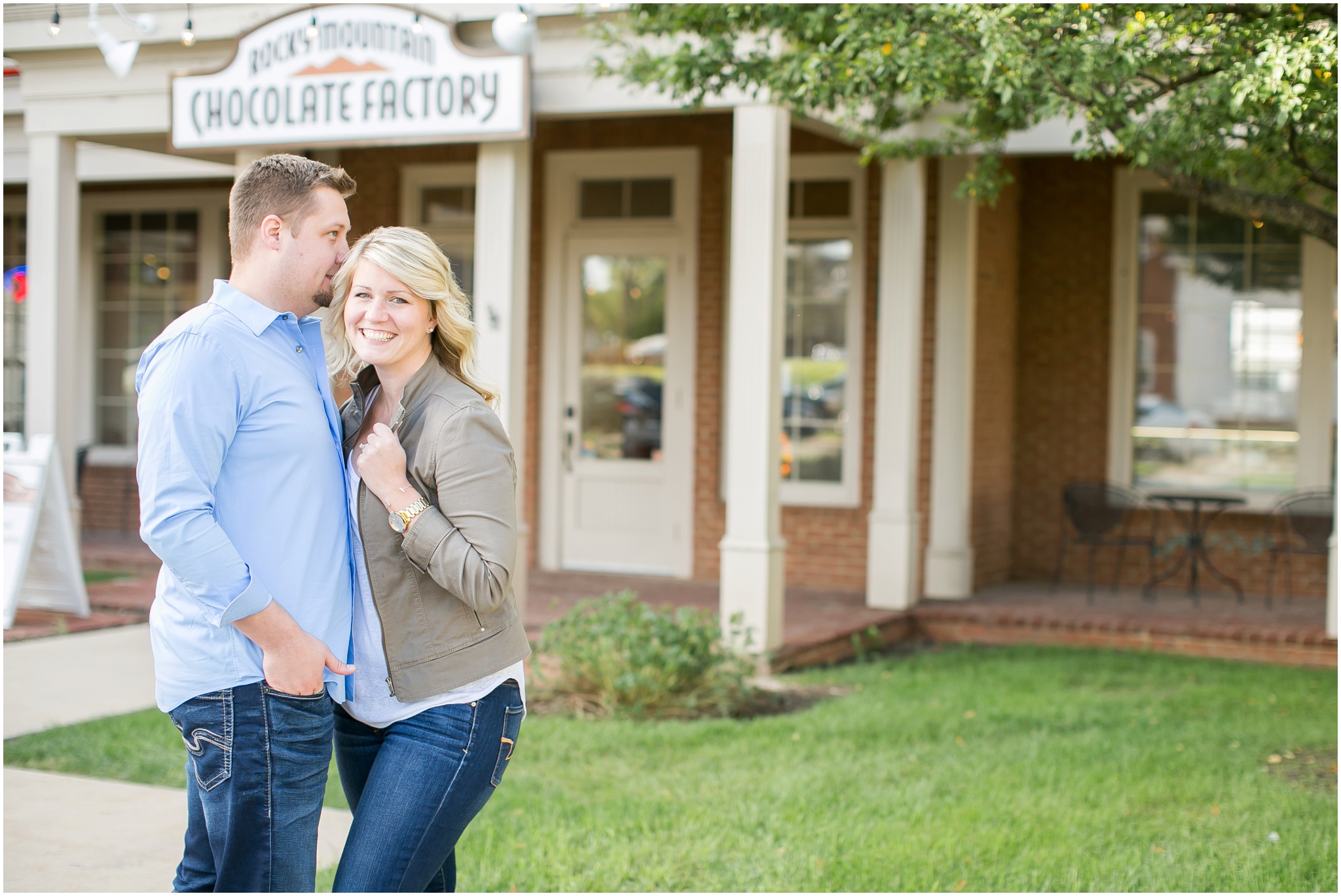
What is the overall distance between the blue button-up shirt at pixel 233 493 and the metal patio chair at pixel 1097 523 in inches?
298

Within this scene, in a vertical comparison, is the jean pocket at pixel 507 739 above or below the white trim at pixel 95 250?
below

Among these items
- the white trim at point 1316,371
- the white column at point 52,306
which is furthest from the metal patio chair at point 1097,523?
the white column at point 52,306

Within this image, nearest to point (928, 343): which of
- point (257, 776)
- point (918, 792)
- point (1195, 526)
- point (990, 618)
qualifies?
point (990, 618)

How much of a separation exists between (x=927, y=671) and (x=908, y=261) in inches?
109

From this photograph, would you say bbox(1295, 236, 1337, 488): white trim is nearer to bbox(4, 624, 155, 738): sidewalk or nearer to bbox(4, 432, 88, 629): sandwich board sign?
bbox(4, 624, 155, 738): sidewalk

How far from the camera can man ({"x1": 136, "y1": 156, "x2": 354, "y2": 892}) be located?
210 centimetres

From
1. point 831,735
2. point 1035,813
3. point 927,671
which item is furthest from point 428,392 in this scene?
point 927,671

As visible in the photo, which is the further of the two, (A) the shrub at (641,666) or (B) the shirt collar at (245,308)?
(A) the shrub at (641,666)

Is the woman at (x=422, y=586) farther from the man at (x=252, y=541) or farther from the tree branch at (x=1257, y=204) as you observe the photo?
the tree branch at (x=1257, y=204)

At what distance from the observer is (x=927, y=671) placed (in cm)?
736

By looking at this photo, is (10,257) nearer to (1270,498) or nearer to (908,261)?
(908,261)

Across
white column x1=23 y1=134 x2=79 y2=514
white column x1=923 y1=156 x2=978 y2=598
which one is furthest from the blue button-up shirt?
white column x1=923 y1=156 x2=978 y2=598

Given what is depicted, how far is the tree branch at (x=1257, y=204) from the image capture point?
467cm

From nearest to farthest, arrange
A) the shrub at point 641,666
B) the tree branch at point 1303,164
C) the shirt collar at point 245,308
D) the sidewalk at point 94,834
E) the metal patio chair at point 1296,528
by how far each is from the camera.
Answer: the shirt collar at point 245,308
the sidewalk at point 94,834
the tree branch at point 1303,164
the shrub at point 641,666
the metal patio chair at point 1296,528
